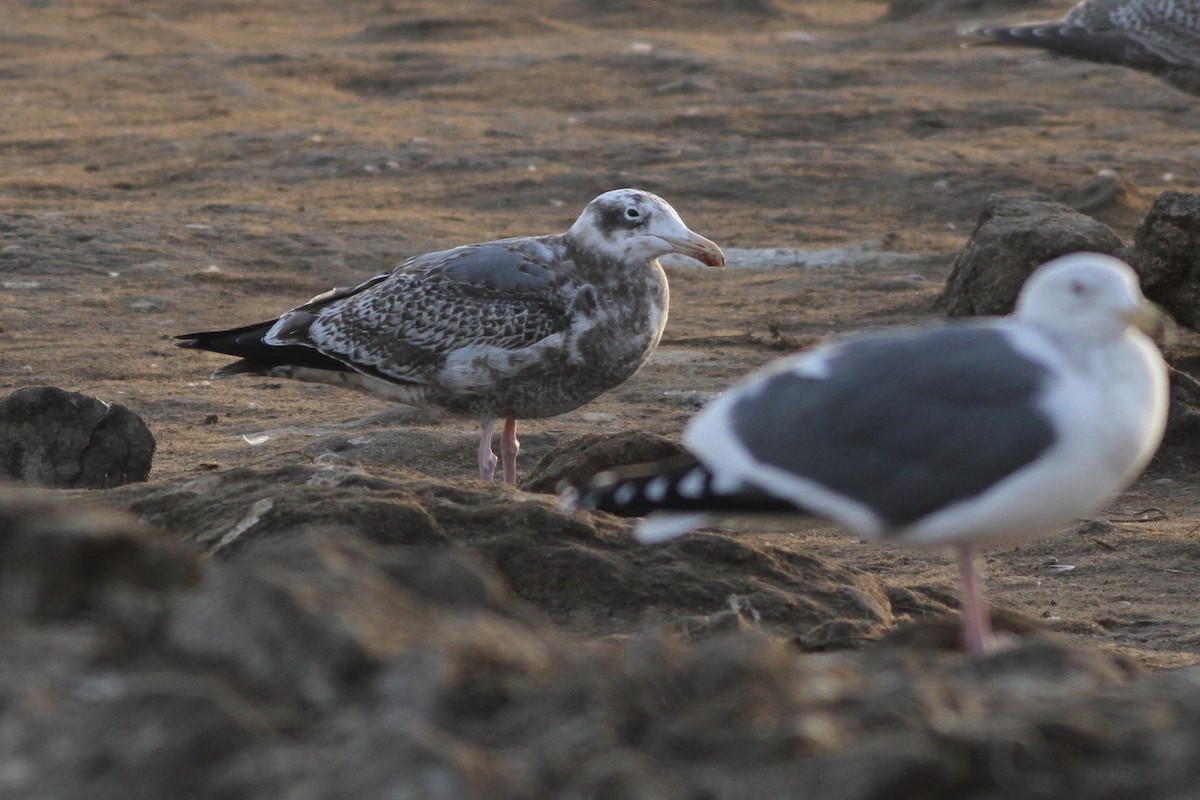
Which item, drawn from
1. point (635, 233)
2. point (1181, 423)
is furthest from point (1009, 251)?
point (635, 233)

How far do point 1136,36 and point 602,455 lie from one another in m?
7.95

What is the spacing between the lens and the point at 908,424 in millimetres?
3850

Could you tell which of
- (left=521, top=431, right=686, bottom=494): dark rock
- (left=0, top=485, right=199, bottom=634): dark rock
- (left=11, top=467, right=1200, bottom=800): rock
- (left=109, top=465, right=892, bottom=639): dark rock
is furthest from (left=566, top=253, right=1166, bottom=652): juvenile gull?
(left=521, top=431, right=686, bottom=494): dark rock

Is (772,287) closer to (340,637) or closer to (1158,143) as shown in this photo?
(1158,143)

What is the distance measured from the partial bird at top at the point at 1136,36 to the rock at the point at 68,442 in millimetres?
8433

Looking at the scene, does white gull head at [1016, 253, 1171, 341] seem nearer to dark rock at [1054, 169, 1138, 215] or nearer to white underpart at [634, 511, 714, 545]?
white underpart at [634, 511, 714, 545]

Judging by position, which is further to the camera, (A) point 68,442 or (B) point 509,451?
(B) point 509,451

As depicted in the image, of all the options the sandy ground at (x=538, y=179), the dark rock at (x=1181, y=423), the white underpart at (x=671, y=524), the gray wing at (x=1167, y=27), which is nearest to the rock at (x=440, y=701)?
the white underpart at (x=671, y=524)

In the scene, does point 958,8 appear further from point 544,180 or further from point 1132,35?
point 544,180

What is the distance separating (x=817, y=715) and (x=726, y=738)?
0.17m

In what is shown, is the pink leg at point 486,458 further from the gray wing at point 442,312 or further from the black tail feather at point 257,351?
the black tail feather at point 257,351

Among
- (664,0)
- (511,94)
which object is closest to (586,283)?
(511,94)

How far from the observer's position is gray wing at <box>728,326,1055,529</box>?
3.80 m

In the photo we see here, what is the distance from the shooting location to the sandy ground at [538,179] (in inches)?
314
